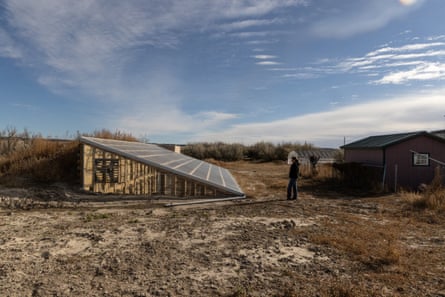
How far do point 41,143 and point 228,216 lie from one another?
1067cm

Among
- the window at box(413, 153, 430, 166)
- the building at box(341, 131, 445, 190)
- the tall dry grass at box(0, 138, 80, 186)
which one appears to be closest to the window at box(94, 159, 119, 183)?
the tall dry grass at box(0, 138, 80, 186)

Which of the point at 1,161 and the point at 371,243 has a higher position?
the point at 1,161

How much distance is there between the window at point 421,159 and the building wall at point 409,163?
0.54 feet

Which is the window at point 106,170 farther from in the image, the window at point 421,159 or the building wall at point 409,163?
the window at point 421,159

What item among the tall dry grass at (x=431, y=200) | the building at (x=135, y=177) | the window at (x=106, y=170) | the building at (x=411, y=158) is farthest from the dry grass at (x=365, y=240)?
the building at (x=411, y=158)

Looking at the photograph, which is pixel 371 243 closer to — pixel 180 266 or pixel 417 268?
pixel 417 268

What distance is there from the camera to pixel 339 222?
321 inches

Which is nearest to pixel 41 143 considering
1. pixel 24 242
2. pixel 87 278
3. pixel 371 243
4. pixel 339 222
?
pixel 24 242

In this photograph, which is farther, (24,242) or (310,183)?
(310,183)

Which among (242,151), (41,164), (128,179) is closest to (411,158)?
(128,179)

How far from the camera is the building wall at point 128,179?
1087cm

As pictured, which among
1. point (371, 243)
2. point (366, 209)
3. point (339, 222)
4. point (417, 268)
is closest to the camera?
point (417, 268)

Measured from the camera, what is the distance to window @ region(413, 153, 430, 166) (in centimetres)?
1686

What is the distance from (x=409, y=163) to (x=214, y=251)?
15.2 metres
